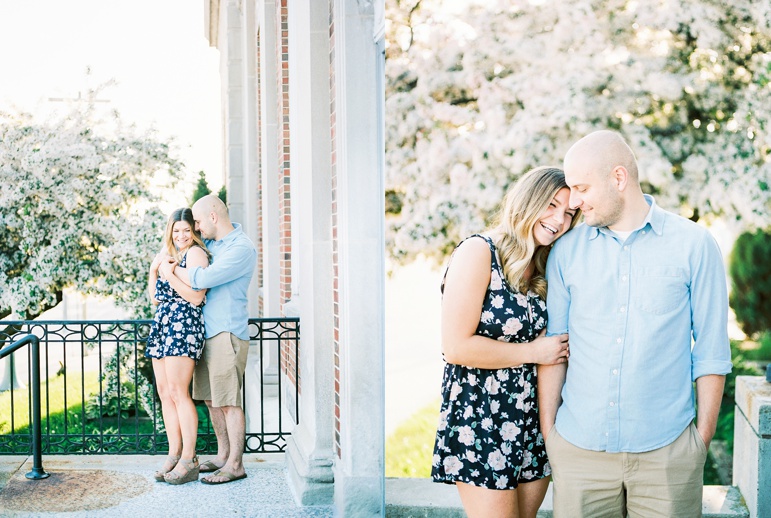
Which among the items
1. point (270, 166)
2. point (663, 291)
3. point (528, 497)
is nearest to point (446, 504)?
point (528, 497)

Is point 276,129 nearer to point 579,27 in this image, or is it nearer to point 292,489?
point 579,27

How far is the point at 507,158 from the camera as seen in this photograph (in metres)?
8.90

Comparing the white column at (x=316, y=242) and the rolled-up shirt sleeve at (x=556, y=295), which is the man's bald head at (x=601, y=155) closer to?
the rolled-up shirt sleeve at (x=556, y=295)

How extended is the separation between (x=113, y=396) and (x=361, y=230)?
8.27 m

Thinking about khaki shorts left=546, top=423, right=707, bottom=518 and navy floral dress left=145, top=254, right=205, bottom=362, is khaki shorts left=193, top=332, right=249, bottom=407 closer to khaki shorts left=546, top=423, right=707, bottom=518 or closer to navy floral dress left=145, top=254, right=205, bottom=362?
navy floral dress left=145, top=254, right=205, bottom=362

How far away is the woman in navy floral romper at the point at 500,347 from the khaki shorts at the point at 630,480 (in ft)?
0.53

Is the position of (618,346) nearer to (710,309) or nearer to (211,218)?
(710,309)

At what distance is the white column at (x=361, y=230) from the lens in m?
4.42

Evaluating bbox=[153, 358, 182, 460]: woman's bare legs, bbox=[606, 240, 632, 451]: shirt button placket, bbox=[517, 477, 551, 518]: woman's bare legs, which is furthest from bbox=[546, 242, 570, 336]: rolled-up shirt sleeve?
bbox=[153, 358, 182, 460]: woman's bare legs

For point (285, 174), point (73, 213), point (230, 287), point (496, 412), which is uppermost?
point (285, 174)

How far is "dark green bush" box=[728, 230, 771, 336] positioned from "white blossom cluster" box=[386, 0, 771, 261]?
20.2 inches

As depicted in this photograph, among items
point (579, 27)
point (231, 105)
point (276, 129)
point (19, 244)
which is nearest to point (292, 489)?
point (276, 129)

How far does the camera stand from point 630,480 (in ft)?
8.36

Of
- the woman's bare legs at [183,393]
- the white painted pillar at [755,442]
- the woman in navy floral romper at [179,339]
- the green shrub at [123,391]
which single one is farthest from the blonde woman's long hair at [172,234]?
the green shrub at [123,391]
